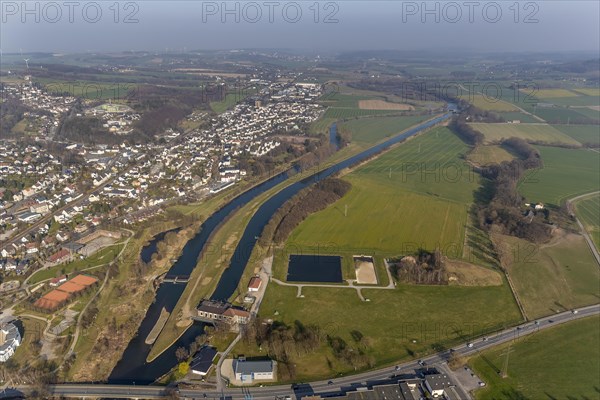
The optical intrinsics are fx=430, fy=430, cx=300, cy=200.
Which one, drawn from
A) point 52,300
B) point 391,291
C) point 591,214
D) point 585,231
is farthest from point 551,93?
point 52,300

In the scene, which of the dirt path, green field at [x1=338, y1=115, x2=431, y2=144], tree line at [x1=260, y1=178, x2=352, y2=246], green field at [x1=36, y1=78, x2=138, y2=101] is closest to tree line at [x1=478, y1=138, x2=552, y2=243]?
the dirt path

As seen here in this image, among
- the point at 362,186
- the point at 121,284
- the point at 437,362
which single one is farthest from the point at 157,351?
the point at 362,186

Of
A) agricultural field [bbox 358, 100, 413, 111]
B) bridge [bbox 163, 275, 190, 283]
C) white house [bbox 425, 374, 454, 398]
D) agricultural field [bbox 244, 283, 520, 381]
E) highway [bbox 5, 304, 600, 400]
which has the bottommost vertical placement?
highway [bbox 5, 304, 600, 400]

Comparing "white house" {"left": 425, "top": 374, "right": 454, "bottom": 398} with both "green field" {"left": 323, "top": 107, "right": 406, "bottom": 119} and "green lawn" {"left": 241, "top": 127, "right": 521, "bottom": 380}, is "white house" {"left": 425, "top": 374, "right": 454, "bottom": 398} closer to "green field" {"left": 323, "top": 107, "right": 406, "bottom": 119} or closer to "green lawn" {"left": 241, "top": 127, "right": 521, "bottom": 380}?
"green lawn" {"left": 241, "top": 127, "right": 521, "bottom": 380}

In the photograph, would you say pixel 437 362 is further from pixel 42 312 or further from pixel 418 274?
pixel 42 312

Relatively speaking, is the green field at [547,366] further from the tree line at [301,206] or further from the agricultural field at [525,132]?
the agricultural field at [525,132]

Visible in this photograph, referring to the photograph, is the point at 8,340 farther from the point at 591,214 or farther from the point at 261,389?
the point at 591,214
